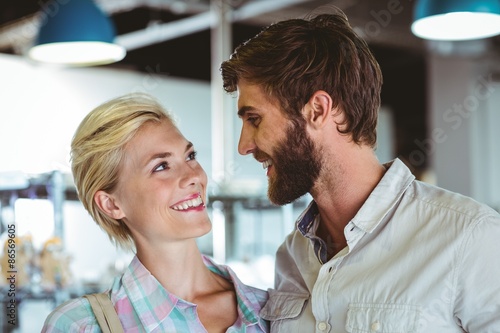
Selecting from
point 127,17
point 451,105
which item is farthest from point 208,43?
point 451,105

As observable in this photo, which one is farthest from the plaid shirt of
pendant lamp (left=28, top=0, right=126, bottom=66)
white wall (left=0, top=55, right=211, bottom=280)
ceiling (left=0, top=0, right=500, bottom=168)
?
ceiling (left=0, top=0, right=500, bottom=168)

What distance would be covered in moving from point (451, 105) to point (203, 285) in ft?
19.3

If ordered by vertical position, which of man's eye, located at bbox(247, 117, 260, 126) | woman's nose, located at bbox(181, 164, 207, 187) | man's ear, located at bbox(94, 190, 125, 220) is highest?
man's eye, located at bbox(247, 117, 260, 126)

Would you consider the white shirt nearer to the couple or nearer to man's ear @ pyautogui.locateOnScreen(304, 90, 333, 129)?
the couple

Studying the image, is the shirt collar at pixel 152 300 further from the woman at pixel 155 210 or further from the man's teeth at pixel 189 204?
the man's teeth at pixel 189 204

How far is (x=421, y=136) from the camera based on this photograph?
31.1 feet

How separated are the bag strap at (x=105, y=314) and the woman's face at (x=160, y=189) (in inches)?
9.5

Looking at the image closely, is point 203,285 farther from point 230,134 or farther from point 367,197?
point 230,134

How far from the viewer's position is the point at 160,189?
6.66ft

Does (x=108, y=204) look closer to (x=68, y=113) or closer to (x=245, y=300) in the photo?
(x=245, y=300)

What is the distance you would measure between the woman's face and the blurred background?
2954mm

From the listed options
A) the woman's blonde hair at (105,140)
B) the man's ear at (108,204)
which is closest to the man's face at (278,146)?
the woman's blonde hair at (105,140)

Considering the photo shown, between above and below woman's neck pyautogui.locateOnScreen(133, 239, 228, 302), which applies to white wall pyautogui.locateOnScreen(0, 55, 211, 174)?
above

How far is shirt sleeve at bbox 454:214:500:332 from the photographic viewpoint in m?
1.59
